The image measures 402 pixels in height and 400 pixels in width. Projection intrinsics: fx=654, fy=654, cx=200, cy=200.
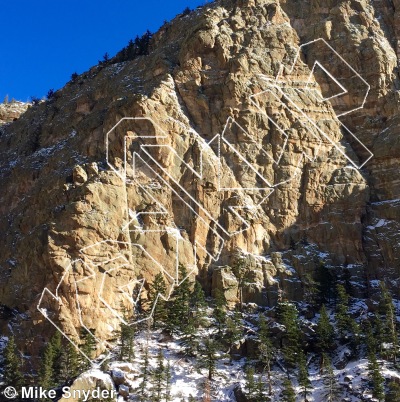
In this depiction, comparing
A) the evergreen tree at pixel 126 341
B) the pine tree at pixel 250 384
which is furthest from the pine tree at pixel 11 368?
the pine tree at pixel 250 384

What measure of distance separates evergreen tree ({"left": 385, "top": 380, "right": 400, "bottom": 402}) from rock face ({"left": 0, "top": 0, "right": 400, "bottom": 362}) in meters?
18.0

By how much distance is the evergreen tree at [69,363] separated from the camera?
48.6 m

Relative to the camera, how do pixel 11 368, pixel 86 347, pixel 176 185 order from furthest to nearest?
pixel 176 185, pixel 86 347, pixel 11 368

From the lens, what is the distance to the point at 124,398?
47.2m

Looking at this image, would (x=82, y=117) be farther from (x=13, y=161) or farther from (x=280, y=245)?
(x=280, y=245)

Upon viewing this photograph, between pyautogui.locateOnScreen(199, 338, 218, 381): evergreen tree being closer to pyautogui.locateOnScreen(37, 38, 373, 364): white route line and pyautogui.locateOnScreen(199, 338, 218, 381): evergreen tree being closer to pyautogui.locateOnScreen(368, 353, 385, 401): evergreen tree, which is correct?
pyautogui.locateOnScreen(37, 38, 373, 364): white route line

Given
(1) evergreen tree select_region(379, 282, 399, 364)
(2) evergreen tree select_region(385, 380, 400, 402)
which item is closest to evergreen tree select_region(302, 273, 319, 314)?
(1) evergreen tree select_region(379, 282, 399, 364)

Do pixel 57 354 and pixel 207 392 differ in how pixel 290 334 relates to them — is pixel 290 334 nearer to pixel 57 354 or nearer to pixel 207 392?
pixel 207 392

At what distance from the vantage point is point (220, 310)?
5591 cm

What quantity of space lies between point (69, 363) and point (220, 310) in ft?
44.4

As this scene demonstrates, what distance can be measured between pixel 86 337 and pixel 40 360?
4.03 metres

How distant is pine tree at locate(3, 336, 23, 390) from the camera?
48472 mm

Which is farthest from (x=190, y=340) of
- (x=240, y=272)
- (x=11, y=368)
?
(x=11, y=368)

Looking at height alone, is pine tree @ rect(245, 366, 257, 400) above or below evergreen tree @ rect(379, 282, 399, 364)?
below
